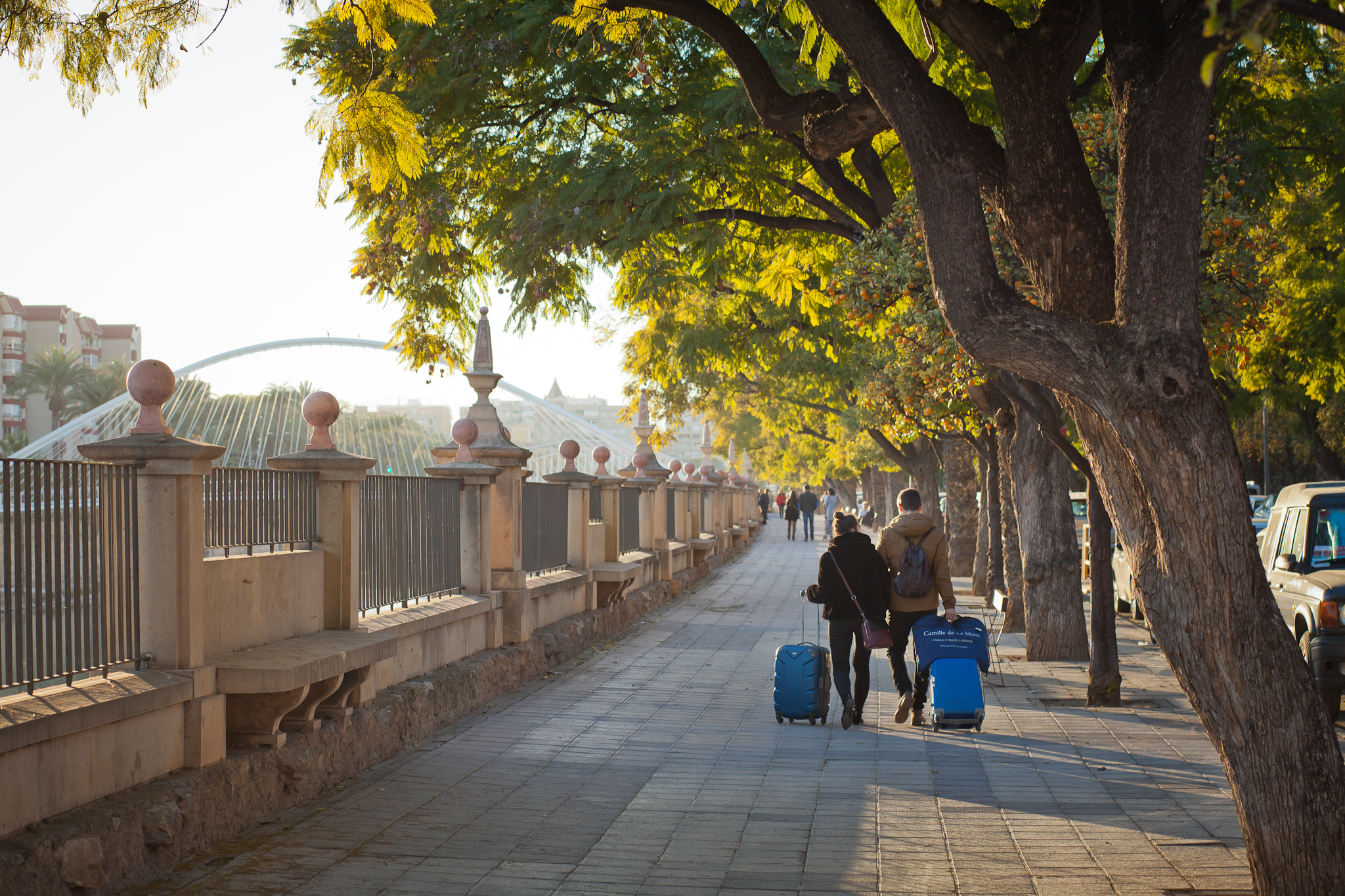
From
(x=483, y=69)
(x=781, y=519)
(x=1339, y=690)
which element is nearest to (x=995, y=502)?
(x=1339, y=690)

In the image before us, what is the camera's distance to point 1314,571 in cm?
1030

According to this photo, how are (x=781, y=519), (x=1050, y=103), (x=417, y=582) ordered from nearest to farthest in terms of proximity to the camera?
(x=1050, y=103)
(x=417, y=582)
(x=781, y=519)

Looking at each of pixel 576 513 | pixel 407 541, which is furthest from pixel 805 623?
pixel 407 541

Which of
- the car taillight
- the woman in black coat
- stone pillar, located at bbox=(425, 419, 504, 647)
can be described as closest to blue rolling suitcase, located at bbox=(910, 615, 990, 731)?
the woman in black coat

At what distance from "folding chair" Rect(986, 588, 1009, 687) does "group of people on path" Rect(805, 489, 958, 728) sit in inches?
152

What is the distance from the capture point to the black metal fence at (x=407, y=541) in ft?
28.2

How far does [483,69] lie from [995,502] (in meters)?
12.0

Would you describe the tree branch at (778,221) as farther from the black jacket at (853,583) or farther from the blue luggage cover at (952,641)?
the blue luggage cover at (952,641)

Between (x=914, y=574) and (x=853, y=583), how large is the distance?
47 centimetres

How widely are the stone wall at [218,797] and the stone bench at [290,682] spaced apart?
106 mm

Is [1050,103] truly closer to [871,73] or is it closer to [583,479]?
[871,73]

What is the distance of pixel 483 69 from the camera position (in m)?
10.4

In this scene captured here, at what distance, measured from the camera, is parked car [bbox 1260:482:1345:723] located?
9219 millimetres

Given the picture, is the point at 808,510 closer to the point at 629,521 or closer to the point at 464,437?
the point at 629,521
